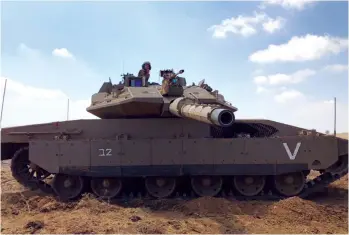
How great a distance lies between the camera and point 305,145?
10.9 m

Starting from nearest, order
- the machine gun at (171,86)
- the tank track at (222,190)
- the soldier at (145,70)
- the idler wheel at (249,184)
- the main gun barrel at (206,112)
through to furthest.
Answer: the main gun barrel at (206,112)
the machine gun at (171,86)
the tank track at (222,190)
the idler wheel at (249,184)
the soldier at (145,70)

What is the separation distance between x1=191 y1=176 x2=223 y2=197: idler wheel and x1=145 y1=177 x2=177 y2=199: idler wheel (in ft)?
2.11

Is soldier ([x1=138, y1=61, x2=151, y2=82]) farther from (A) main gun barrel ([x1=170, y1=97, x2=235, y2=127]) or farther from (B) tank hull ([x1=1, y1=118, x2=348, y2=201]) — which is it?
(A) main gun barrel ([x1=170, y1=97, x2=235, y2=127])

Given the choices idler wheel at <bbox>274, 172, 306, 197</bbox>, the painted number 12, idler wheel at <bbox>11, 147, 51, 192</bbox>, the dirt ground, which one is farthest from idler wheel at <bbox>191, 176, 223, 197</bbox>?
idler wheel at <bbox>11, 147, 51, 192</bbox>

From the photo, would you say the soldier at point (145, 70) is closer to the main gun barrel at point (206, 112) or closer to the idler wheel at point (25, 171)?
the main gun barrel at point (206, 112)

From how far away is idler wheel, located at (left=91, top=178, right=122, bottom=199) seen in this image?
1091 centimetres

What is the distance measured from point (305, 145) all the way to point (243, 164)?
1.99 metres

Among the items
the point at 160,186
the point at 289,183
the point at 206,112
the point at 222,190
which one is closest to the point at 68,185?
the point at 160,186

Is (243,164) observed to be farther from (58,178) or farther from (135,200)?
(58,178)

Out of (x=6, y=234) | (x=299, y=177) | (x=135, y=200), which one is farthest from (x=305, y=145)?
(x=6, y=234)

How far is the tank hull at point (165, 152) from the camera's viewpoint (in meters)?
10.7

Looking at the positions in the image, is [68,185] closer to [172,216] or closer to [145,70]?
[172,216]

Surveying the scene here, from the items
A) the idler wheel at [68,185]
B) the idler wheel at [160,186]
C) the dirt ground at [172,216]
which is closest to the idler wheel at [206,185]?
the idler wheel at [160,186]

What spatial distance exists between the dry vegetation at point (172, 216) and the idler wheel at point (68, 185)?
16.9 inches
